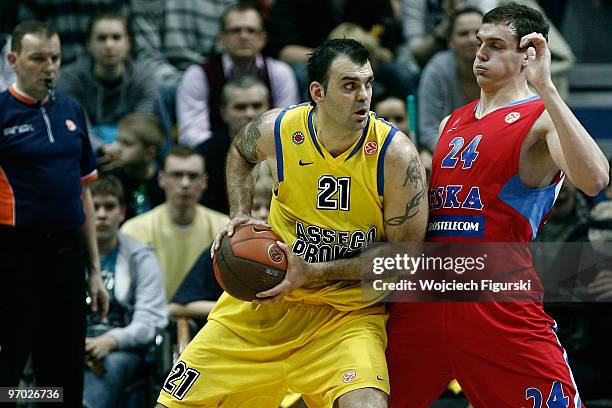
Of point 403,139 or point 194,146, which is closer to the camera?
point 403,139

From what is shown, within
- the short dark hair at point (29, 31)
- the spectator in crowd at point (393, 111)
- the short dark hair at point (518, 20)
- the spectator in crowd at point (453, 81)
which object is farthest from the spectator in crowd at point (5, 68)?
the short dark hair at point (518, 20)

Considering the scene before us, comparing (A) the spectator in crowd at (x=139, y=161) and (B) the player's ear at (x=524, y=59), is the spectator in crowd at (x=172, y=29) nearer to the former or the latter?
(A) the spectator in crowd at (x=139, y=161)

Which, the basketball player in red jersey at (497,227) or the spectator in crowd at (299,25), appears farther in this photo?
the spectator in crowd at (299,25)

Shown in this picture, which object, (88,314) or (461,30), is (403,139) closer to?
(88,314)

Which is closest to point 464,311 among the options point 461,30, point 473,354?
point 473,354

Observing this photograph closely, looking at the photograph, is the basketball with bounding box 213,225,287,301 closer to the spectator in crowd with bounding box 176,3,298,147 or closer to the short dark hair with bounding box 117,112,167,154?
the short dark hair with bounding box 117,112,167,154

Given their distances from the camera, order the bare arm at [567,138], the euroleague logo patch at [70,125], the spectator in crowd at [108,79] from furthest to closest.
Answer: the spectator in crowd at [108,79], the euroleague logo patch at [70,125], the bare arm at [567,138]

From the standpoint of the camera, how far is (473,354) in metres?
4.96

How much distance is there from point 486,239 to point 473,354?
1.77ft

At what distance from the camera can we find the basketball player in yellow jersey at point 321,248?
4.95 meters

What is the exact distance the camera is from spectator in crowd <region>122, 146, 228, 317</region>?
7539 mm

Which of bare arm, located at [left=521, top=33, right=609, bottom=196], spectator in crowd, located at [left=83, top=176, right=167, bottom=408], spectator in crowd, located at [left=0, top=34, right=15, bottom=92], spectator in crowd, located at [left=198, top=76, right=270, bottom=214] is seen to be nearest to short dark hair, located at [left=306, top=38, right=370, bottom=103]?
bare arm, located at [left=521, top=33, right=609, bottom=196]

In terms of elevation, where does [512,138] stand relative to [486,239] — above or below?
above

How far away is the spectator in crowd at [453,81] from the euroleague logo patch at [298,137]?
317 centimetres
